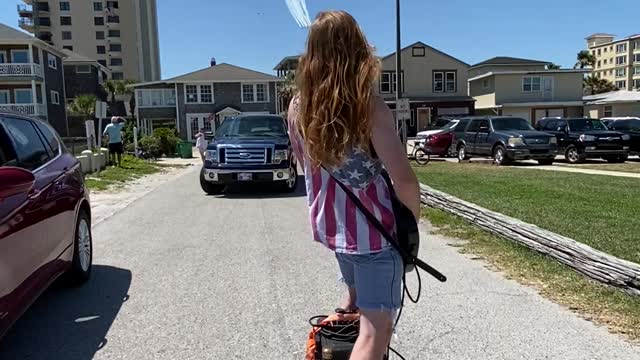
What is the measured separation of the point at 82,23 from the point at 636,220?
3905 inches

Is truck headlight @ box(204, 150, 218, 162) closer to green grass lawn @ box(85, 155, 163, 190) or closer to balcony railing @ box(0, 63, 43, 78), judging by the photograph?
green grass lawn @ box(85, 155, 163, 190)

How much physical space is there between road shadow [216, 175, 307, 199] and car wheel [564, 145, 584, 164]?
1120 cm

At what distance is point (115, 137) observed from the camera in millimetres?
19703

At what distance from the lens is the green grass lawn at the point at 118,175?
50.2 feet

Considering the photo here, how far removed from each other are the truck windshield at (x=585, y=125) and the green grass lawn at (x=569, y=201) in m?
8.33

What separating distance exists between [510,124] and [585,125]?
3.42 metres

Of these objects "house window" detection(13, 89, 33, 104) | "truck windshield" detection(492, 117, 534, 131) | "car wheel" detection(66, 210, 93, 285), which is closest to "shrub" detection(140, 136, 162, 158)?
"truck windshield" detection(492, 117, 534, 131)

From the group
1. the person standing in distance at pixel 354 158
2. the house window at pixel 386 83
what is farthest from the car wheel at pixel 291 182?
the house window at pixel 386 83

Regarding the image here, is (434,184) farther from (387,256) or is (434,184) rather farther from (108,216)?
(387,256)

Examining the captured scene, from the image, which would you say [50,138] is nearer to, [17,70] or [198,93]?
[17,70]

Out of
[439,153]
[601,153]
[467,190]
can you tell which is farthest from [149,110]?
[467,190]

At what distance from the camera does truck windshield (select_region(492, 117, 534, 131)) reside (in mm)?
20641

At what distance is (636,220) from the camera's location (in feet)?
24.4

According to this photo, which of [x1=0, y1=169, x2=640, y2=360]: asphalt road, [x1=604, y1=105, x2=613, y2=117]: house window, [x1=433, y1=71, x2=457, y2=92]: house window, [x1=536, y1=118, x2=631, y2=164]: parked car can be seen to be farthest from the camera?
[x1=604, y1=105, x2=613, y2=117]: house window
